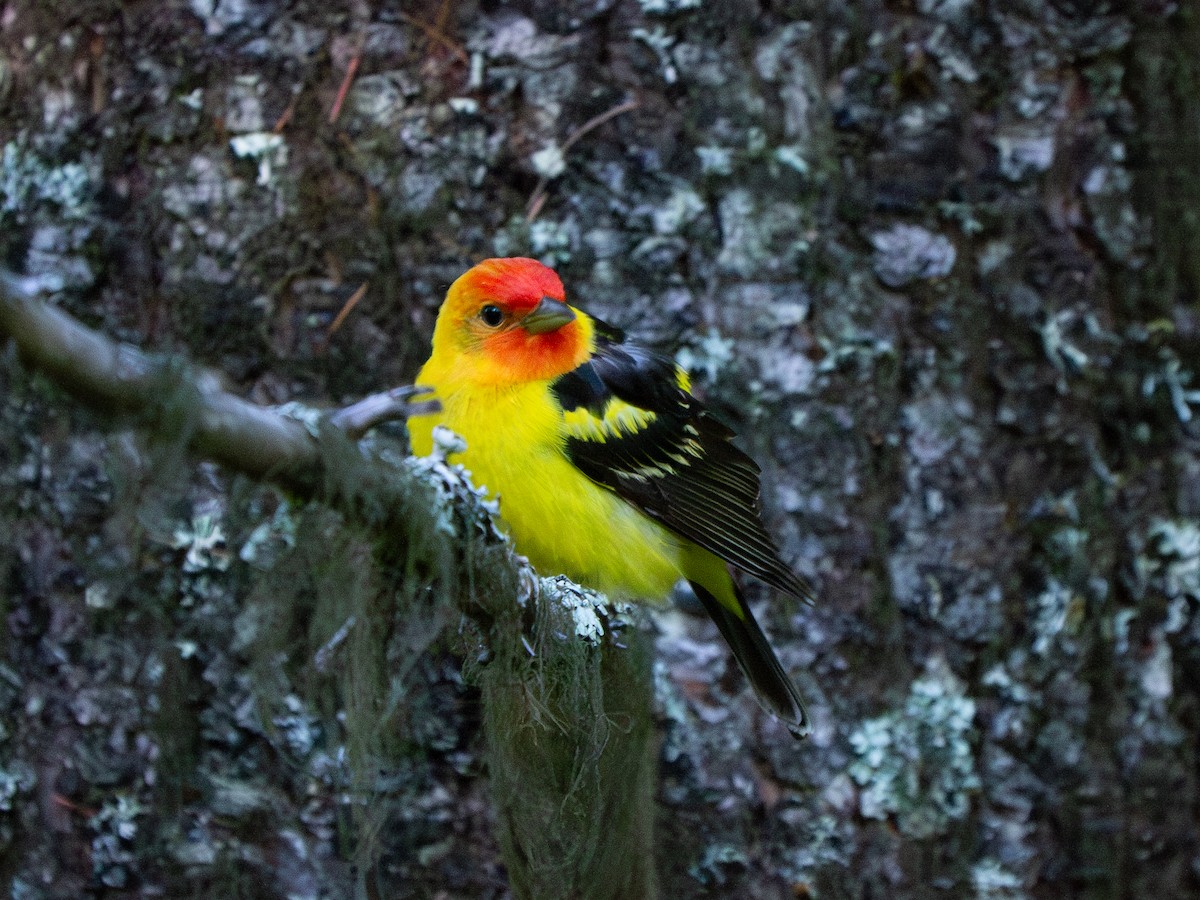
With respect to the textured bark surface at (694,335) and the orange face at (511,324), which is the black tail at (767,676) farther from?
the orange face at (511,324)

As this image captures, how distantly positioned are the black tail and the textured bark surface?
0.24 ft

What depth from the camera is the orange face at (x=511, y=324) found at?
7.68 ft

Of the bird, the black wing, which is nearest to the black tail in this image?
the bird

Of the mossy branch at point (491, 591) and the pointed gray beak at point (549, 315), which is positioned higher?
the pointed gray beak at point (549, 315)

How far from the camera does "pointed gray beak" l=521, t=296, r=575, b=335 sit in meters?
2.33

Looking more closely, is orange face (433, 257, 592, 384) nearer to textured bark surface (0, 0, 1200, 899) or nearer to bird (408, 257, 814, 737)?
bird (408, 257, 814, 737)

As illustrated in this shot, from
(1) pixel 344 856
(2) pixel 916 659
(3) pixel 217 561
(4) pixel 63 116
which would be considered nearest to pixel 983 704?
(2) pixel 916 659

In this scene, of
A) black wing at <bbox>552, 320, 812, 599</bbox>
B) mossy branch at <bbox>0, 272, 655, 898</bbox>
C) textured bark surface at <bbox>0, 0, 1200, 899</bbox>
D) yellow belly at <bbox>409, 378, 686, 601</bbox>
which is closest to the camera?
mossy branch at <bbox>0, 272, 655, 898</bbox>

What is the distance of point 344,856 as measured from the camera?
8.20ft

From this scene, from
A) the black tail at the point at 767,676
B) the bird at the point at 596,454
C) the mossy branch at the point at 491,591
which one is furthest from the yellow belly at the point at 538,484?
the black tail at the point at 767,676

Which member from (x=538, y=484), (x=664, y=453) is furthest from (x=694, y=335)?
(x=538, y=484)

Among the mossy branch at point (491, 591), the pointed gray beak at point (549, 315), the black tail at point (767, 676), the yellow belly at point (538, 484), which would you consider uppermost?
the pointed gray beak at point (549, 315)

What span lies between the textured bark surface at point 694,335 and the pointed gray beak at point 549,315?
34 cm

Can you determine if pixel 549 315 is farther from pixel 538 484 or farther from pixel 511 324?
pixel 538 484
